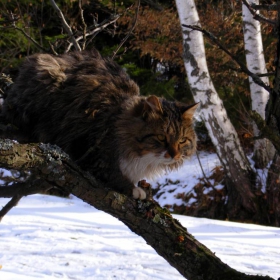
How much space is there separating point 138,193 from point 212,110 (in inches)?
219

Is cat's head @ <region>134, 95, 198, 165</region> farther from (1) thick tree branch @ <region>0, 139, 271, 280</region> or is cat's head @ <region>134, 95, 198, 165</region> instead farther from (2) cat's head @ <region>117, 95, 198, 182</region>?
(1) thick tree branch @ <region>0, 139, 271, 280</region>

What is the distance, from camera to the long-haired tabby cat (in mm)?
2346

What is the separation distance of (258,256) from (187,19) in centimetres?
396

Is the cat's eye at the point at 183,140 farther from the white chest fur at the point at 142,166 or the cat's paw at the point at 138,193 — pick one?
the cat's paw at the point at 138,193

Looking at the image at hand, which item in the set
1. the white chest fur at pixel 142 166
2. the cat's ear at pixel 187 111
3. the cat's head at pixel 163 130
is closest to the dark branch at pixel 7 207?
the white chest fur at pixel 142 166

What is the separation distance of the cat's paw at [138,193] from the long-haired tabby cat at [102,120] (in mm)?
99

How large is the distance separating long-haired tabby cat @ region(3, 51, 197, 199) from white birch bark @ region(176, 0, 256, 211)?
464 cm

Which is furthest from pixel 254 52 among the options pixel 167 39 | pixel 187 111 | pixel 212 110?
pixel 187 111

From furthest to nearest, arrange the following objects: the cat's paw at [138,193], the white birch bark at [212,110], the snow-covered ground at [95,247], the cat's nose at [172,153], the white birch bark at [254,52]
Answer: the white birch bark at [254,52] → the white birch bark at [212,110] → the snow-covered ground at [95,247] → the cat's nose at [172,153] → the cat's paw at [138,193]

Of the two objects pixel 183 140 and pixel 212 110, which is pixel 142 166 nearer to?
pixel 183 140

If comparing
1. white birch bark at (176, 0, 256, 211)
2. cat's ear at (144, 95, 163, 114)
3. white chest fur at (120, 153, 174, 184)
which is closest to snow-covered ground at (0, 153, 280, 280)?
white birch bark at (176, 0, 256, 211)

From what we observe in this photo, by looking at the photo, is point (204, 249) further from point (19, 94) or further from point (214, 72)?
point (214, 72)

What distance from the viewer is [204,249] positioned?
180 cm

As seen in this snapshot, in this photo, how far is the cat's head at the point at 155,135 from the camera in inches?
91.8
